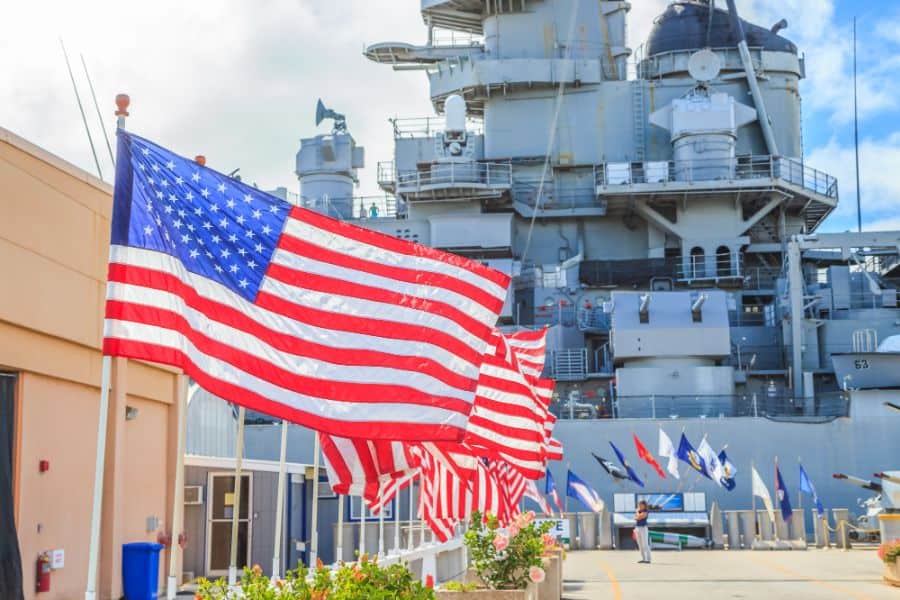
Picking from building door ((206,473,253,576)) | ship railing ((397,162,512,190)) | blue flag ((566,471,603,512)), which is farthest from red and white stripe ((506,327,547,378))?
ship railing ((397,162,512,190))

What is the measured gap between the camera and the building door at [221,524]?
18.9 meters

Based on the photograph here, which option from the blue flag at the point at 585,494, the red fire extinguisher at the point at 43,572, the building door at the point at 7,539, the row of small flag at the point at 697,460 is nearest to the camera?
the building door at the point at 7,539

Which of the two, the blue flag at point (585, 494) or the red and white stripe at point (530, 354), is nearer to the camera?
the red and white stripe at point (530, 354)

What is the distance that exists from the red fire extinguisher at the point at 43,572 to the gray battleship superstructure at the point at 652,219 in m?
24.7

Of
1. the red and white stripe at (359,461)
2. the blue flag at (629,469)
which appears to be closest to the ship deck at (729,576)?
the blue flag at (629,469)

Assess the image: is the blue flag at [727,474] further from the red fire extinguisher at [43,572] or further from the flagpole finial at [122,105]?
the flagpole finial at [122,105]

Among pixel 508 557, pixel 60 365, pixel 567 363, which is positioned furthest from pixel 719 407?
pixel 60 365

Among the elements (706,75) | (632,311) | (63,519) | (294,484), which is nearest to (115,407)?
(63,519)

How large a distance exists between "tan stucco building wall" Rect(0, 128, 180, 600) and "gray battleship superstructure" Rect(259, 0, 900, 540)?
2339cm

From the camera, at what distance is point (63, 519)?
1106cm

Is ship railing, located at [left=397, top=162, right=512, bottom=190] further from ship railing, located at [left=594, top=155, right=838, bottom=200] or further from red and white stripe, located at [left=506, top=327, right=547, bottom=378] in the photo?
red and white stripe, located at [left=506, top=327, right=547, bottom=378]

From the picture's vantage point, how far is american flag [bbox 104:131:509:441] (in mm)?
7922

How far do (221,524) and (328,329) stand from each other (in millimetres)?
11480

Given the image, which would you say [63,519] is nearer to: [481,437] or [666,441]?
[481,437]
